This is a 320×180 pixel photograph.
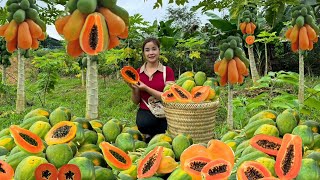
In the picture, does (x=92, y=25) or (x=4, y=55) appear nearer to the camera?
(x=92, y=25)

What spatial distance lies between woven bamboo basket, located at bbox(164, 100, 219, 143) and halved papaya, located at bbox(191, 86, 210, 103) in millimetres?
43

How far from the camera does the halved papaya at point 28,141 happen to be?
5.17 feet

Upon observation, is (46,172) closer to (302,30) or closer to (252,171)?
(252,171)

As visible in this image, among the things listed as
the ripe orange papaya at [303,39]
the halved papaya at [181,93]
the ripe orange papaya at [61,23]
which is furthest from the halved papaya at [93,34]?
the ripe orange papaya at [303,39]

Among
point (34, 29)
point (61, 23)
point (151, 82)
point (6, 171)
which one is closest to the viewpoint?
point (6, 171)

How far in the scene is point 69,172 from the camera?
55.2 inches

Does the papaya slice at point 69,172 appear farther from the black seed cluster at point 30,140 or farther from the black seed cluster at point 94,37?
the black seed cluster at point 94,37

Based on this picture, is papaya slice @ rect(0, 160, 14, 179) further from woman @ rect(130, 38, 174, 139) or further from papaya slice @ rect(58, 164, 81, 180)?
woman @ rect(130, 38, 174, 139)

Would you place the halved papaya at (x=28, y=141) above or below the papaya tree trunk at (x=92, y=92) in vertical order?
below

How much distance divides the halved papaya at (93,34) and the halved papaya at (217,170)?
0.80m

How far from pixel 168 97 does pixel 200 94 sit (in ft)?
0.91

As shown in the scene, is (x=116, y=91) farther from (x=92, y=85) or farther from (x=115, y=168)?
(x=115, y=168)

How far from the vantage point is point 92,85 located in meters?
2.30

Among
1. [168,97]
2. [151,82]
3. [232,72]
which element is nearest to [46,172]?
[168,97]
